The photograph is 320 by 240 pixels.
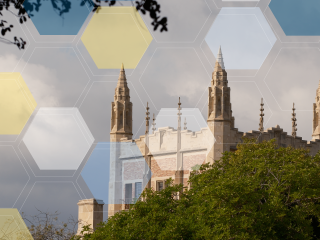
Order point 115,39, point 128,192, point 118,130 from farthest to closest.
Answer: point 128,192, point 118,130, point 115,39

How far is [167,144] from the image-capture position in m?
26.2

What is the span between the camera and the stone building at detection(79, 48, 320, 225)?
77.0 feet

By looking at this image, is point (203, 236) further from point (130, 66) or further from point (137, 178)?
point (137, 178)

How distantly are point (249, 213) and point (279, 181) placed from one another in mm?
1400

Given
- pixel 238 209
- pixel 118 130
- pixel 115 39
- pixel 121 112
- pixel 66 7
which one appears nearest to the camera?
pixel 66 7

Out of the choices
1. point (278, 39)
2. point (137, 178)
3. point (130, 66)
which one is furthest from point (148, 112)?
point (130, 66)

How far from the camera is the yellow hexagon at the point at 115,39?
1276cm

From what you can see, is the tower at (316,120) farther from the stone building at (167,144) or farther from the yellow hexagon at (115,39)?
the yellow hexagon at (115,39)

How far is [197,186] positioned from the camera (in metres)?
12.9

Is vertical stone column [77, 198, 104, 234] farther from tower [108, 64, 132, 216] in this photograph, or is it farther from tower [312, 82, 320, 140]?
tower [312, 82, 320, 140]
